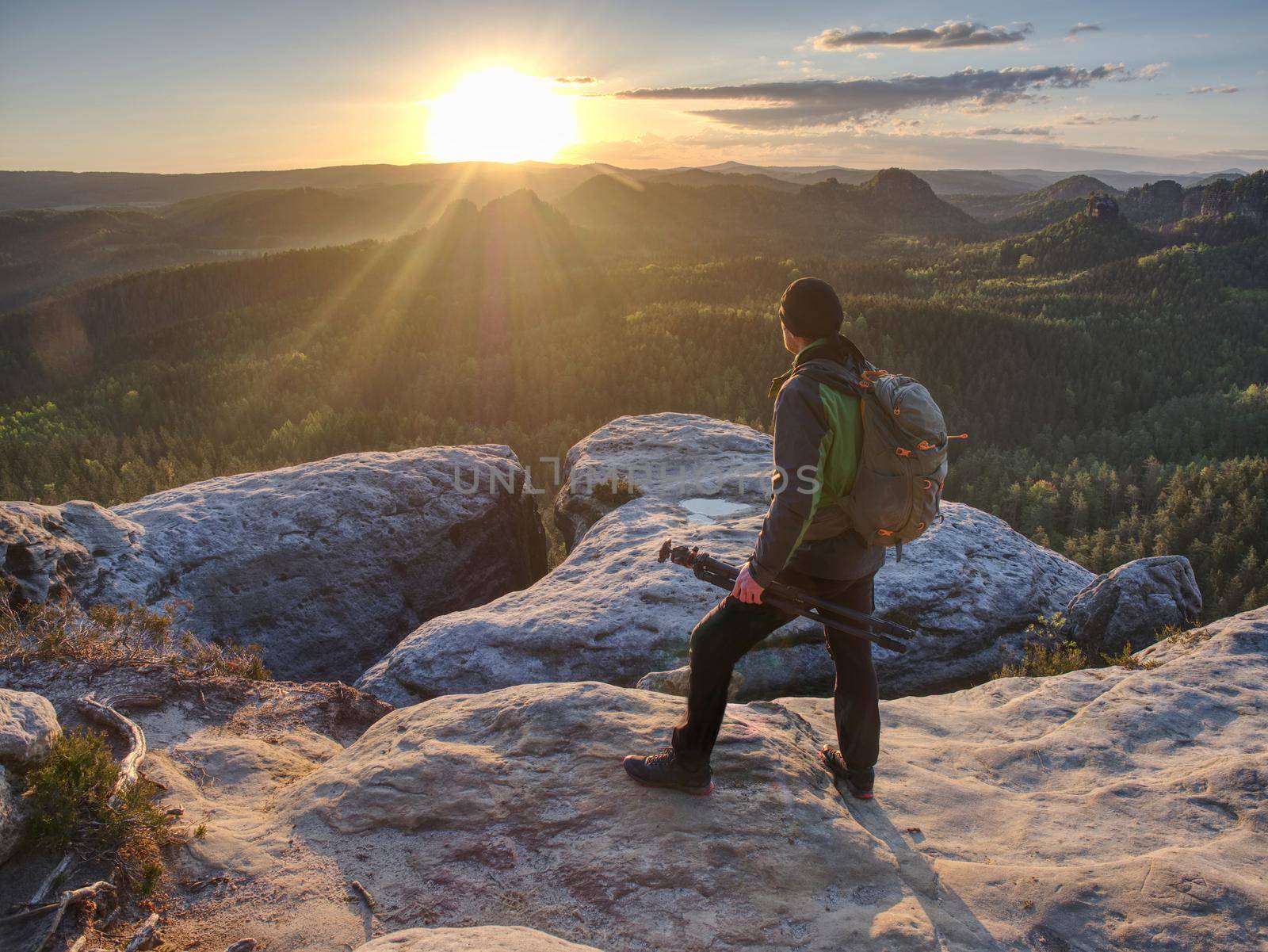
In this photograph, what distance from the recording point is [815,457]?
393 cm

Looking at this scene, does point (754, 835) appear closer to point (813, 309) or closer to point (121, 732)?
point (813, 309)

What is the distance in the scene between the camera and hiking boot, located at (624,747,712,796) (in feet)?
14.4

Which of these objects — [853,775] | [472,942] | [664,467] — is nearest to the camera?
[472,942]

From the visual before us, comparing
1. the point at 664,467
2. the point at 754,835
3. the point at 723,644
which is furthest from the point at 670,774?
the point at 664,467

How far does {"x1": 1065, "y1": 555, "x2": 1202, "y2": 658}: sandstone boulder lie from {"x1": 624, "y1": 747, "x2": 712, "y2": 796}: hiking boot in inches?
245

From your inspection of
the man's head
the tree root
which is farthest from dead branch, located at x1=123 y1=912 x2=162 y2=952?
the man's head

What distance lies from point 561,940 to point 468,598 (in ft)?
29.2

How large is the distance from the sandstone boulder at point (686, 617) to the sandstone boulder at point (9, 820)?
4305 millimetres

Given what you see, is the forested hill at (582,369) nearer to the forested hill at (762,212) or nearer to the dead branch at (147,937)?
the dead branch at (147,937)

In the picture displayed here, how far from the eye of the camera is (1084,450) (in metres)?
36.8

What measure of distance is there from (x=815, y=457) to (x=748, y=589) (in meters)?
0.78

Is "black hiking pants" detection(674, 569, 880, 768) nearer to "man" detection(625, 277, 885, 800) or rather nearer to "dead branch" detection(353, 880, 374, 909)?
"man" detection(625, 277, 885, 800)

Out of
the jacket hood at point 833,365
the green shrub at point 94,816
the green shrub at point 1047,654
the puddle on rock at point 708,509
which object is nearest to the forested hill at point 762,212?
the puddle on rock at point 708,509

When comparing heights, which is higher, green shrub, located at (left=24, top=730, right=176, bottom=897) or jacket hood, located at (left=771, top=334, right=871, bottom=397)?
jacket hood, located at (left=771, top=334, right=871, bottom=397)
